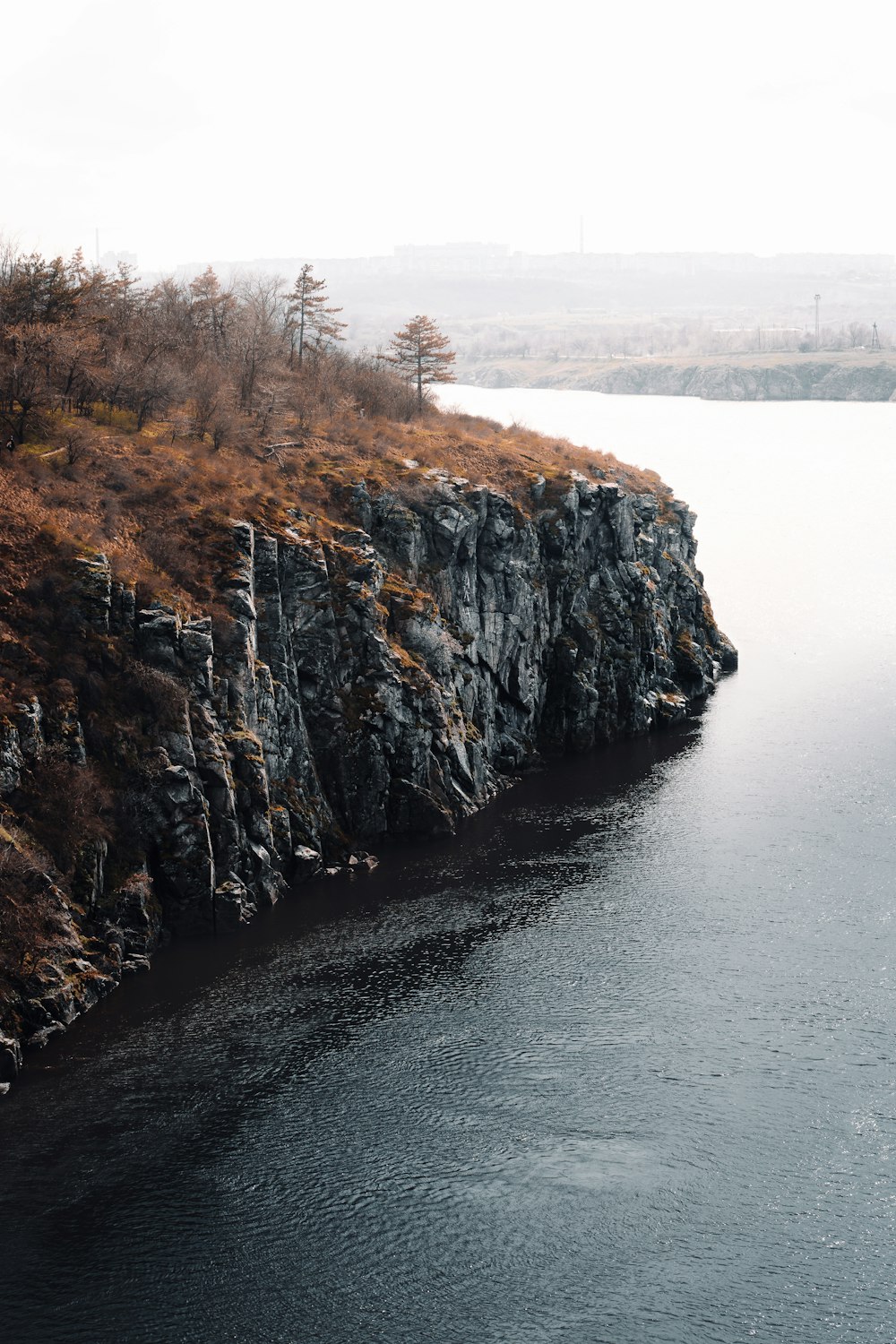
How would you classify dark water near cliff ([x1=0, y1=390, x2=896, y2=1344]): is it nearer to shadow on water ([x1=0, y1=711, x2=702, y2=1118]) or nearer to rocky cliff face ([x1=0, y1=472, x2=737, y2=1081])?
shadow on water ([x1=0, y1=711, x2=702, y2=1118])

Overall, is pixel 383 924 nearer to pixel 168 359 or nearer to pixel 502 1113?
pixel 502 1113

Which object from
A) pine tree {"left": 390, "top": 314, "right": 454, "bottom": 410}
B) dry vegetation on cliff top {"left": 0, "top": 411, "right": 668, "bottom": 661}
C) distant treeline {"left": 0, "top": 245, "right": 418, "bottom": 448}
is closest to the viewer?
dry vegetation on cliff top {"left": 0, "top": 411, "right": 668, "bottom": 661}

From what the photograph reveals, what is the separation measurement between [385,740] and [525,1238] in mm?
35582

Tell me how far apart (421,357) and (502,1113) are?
81990 mm

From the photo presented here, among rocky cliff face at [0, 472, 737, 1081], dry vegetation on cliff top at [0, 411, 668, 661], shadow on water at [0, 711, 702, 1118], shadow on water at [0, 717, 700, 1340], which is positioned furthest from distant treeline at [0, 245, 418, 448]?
shadow on water at [0, 717, 700, 1340]

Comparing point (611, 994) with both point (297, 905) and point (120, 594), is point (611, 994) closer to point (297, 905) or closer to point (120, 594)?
point (297, 905)

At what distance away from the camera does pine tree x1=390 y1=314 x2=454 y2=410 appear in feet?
365

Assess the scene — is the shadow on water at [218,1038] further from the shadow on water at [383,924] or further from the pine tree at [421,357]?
the pine tree at [421,357]

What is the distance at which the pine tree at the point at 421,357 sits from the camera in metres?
111

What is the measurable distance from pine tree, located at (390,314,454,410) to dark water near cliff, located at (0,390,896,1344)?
53946 mm

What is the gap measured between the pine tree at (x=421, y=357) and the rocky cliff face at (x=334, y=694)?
23309 millimetres

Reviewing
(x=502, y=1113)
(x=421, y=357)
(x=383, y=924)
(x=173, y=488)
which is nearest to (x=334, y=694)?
(x=173, y=488)

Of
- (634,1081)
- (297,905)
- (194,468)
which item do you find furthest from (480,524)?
(634,1081)

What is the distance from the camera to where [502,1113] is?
43.9 meters
